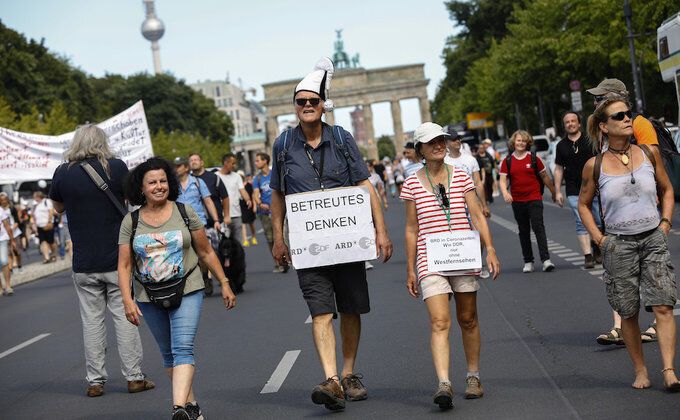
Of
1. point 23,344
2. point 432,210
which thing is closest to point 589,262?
point 23,344

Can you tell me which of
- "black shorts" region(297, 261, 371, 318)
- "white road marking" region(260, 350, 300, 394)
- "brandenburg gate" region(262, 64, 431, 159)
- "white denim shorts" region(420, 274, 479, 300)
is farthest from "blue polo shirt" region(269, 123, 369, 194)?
"brandenburg gate" region(262, 64, 431, 159)

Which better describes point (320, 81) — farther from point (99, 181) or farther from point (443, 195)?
point (99, 181)

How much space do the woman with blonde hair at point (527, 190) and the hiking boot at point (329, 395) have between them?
7881 mm

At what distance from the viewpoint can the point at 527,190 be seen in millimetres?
14867

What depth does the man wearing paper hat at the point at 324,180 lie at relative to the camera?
729cm

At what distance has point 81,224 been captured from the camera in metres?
8.95

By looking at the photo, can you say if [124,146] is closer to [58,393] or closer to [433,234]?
[58,393]

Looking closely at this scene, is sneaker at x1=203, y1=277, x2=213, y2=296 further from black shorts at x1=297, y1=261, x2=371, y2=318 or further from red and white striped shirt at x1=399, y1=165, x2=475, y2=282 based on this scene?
red and white striped shirt at x1=399, y1=165, x2=475, y2=282

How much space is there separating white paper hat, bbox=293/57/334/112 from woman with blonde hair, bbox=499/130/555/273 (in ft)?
23.9

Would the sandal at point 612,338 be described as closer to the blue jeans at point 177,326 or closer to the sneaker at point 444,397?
the sneaker at point 444,397

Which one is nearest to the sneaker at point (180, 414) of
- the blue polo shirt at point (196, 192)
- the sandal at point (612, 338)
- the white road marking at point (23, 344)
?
the sandal at point (612, 338)

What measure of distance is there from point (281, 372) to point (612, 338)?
8.04 ft

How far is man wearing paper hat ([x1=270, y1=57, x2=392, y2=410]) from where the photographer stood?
7289 mm

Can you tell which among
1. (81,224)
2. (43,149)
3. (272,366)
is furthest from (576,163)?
(43,149)
